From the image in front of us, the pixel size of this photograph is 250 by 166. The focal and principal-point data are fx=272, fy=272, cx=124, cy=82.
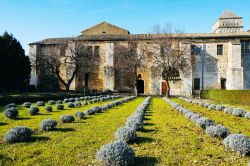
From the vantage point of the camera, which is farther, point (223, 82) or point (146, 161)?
point (223, 82)

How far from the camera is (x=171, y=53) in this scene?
1366 inches

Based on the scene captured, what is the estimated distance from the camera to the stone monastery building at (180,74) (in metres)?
38.2

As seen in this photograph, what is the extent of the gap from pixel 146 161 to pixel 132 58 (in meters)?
31.3

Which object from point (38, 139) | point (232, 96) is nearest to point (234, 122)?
point (38, 139)

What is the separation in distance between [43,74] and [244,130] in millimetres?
36908

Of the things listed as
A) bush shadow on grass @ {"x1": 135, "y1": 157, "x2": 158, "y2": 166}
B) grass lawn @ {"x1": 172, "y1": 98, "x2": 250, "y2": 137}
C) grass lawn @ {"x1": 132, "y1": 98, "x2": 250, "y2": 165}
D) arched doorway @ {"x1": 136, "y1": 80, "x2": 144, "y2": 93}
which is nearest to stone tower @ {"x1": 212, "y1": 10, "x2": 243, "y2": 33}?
arched doorway @ {"x1": 136, "y1": 80, "x2": 144, "y2": 93}

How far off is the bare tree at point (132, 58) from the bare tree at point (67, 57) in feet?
15.8

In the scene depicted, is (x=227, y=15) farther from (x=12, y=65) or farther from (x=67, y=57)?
(x=12, y=65)

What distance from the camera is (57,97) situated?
24438 millimetres

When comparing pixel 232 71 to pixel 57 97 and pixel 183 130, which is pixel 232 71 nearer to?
pixel 57 97

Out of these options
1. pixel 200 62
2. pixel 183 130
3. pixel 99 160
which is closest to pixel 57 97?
pixel 183 130

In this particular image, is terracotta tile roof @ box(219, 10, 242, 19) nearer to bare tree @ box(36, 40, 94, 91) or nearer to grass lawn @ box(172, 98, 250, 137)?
bare tree @ box(36, 40, 94, 91)

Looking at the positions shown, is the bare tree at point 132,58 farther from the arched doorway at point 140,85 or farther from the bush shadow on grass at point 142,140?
the bush shadow on grass at point 142,140

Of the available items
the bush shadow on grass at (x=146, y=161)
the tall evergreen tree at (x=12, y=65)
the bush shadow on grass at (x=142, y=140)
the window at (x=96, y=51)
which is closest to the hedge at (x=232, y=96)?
the bush shadow on grass at (x=142, y=140)
